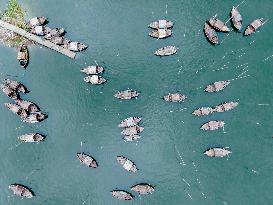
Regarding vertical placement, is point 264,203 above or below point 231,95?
below

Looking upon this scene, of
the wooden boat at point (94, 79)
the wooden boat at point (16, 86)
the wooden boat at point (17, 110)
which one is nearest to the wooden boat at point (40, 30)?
the wooden boat at point (16, 86)

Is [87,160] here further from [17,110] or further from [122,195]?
[17,110]

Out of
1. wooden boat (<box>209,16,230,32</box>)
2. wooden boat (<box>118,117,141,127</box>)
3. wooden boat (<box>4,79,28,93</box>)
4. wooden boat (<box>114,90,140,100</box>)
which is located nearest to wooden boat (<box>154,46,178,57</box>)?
wooden boat (<box>209,16,230,32</box>)

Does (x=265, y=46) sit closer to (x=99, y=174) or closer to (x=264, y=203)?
(x=264, y=203)

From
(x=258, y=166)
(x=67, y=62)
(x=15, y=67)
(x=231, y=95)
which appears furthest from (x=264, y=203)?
Result: (x=15, y=67)

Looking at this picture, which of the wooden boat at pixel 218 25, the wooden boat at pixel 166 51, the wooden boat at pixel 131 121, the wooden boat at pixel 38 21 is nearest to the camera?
the wooden boat at pixel 218 25

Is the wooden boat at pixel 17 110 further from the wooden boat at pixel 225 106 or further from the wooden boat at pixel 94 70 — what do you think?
the wooden boat at pixel 225 106
